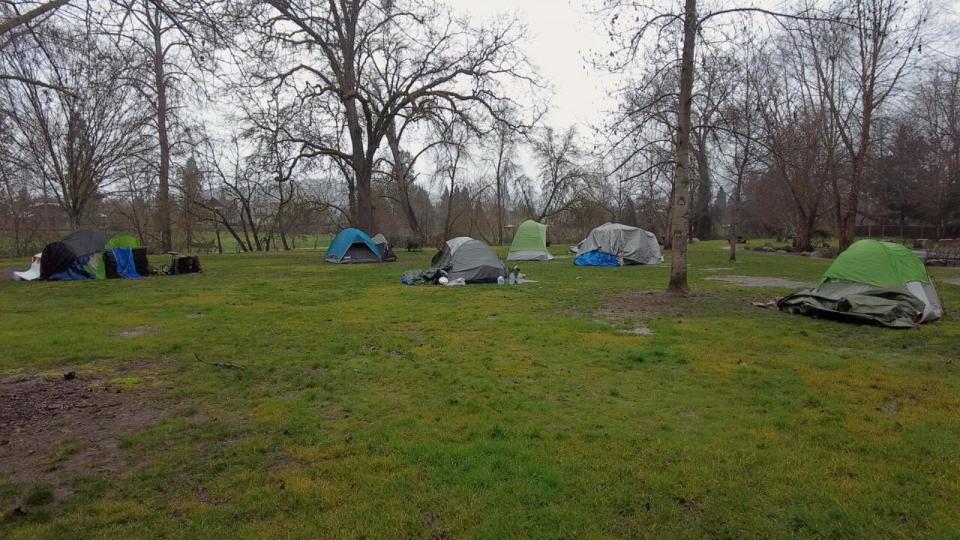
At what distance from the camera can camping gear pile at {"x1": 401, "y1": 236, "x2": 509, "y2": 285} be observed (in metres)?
13.1

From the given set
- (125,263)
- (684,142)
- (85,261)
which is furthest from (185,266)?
(684,142)

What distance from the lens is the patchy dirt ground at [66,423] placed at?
319 centimetres

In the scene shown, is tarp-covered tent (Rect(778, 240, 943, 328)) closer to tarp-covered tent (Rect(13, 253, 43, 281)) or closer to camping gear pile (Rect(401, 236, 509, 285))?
camping gear pile (Rect(401, 236, 509, 285))

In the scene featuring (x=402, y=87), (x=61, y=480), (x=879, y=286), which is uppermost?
(x=402, y=87)

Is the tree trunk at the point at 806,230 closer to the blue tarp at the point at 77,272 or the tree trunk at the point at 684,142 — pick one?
the tree trunk at the point at 684,142

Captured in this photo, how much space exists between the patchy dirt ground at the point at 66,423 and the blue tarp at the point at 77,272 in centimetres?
1052

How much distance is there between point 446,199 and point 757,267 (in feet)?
98.5

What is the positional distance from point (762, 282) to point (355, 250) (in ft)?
45.8

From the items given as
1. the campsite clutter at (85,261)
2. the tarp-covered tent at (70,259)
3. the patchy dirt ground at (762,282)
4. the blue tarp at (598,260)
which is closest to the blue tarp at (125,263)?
the campsite clutter at (85,261)

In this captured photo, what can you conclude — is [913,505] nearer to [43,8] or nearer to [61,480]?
[61,480]

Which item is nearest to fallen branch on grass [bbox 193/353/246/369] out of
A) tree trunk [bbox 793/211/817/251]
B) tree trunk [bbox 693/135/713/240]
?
tree trunk [bbox 693/135/713/240]

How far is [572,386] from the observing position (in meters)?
4.76

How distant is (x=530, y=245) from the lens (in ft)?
73.5

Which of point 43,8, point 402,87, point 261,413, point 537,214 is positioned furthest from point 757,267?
point 537,214
